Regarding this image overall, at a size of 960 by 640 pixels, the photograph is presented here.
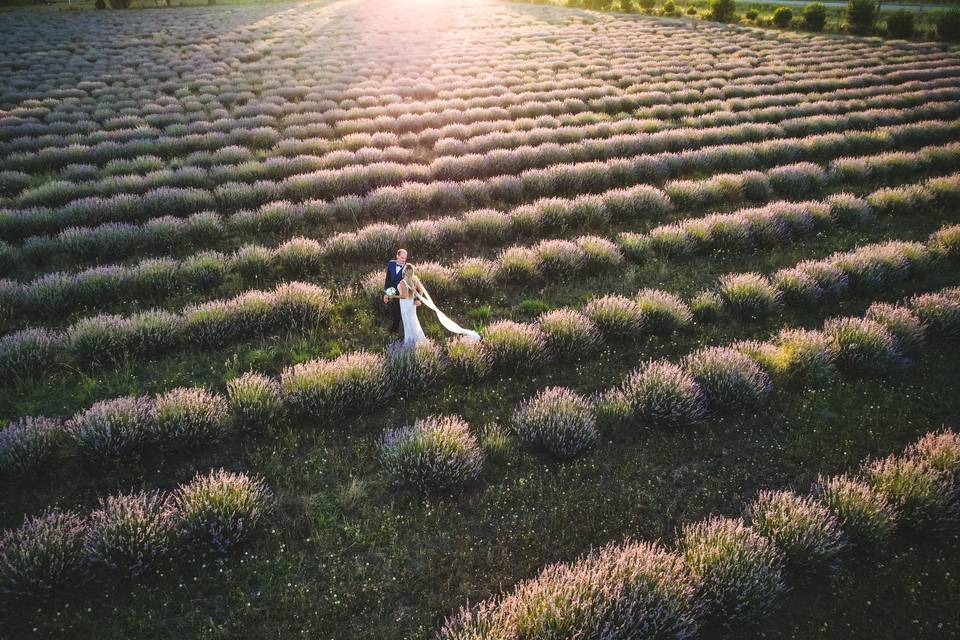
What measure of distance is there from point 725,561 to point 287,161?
35.6 ft

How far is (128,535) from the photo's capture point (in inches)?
129

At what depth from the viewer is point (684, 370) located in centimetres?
515

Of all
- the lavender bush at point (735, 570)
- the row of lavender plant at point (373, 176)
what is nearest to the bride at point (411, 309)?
the lavender bush at point (735, 570)

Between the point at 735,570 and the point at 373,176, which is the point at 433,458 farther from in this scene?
the point at 373,176

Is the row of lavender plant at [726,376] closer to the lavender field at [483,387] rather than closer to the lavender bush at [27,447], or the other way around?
the lavender field at [483,387]

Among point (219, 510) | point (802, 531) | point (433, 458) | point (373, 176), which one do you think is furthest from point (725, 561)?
point (373, 176)

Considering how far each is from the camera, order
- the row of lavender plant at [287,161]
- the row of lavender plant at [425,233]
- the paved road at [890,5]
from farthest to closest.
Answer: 1. the paved road at [890,5]
2. the row of lavender plant at [287,161]
3. the row of lavender plant at [425,233]

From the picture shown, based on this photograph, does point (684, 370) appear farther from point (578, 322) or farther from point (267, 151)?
point (267, 151)

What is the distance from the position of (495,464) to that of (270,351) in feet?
9.97

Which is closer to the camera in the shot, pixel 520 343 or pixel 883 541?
pixel 883 541

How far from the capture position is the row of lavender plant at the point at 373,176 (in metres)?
8.27

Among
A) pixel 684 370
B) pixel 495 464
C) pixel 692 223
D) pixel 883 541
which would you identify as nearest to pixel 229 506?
pixel 495 464

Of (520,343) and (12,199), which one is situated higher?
(12,199)

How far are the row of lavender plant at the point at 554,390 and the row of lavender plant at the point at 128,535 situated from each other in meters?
0.69
